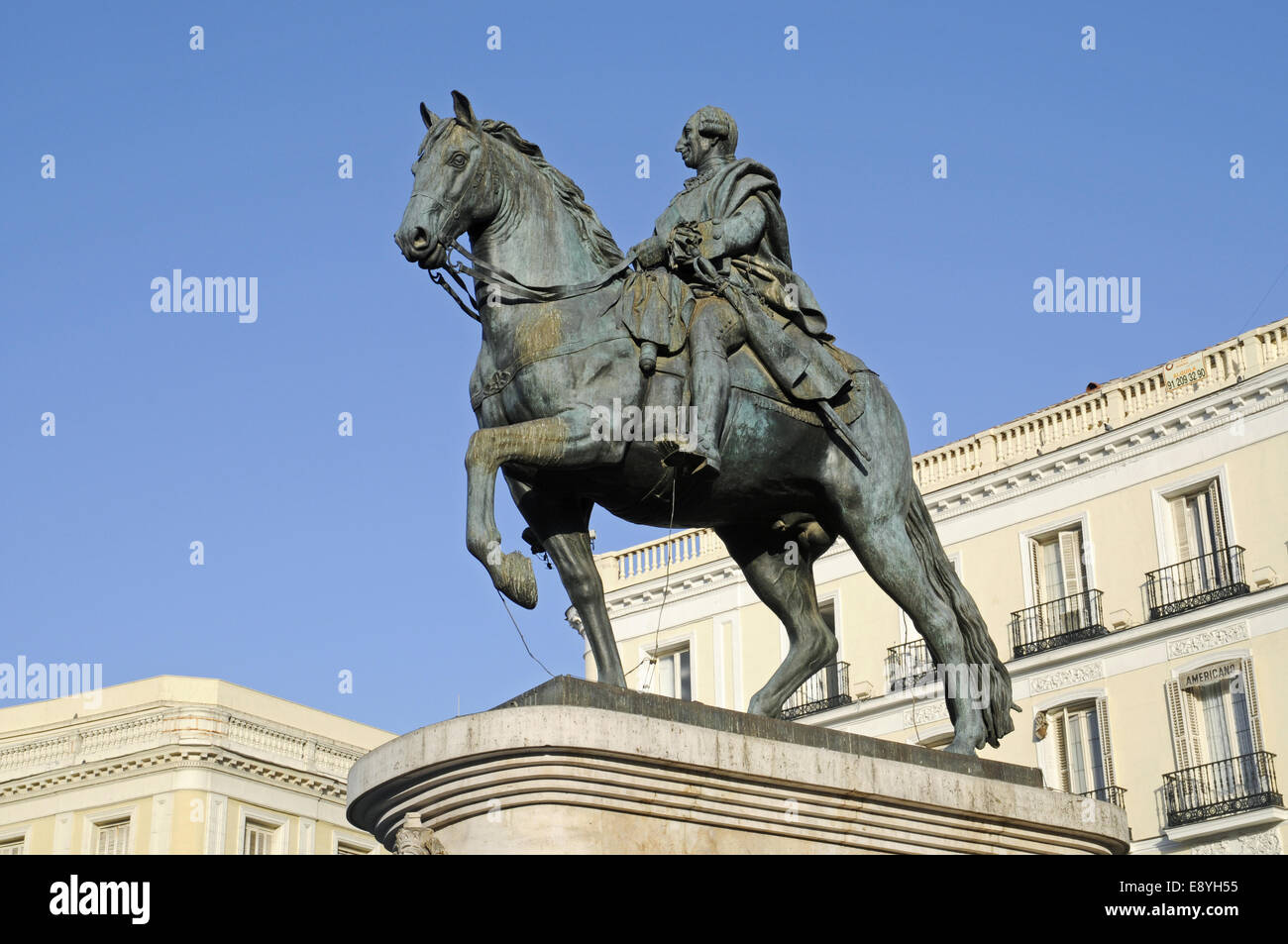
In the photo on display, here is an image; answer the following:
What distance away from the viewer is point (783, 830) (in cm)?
984

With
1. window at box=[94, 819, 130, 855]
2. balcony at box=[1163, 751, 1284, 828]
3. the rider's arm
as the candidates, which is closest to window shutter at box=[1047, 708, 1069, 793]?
balcony at box=[1163, 751, 1284, 828]

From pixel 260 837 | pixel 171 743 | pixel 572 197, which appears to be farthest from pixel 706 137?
pixel 260 837

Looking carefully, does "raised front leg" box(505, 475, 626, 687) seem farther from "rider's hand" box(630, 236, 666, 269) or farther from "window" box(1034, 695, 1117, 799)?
"window" box(1034, 695, 1117, 799)

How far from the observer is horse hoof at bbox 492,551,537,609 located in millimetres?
9836

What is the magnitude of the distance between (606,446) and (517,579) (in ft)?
2.88

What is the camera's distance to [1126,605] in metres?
36.3

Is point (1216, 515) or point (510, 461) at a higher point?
point (1216, 515)

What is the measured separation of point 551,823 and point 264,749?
41.0 metres

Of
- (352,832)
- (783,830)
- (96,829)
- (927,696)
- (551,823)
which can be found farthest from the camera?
(352,832)

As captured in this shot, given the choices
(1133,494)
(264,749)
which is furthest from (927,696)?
(264,749)

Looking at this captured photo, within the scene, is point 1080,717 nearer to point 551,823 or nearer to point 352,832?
point 352,832

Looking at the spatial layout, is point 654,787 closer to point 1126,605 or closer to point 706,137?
point 706,137

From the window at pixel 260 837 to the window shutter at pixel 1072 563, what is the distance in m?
21.2

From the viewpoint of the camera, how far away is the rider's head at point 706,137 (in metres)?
12.1
